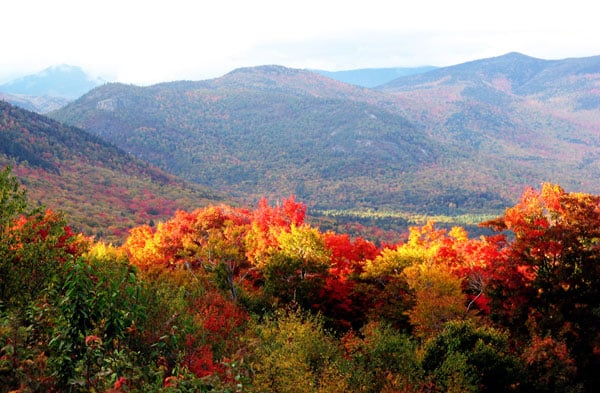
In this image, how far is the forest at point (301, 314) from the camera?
10.6m

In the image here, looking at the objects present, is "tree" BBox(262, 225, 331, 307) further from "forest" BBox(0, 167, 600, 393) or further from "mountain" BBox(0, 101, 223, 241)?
"mountain" BBox(0, 101, 223, 241)

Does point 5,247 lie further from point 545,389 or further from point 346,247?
point 346,247

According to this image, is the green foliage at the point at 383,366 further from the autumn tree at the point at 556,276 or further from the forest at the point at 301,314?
the autumn tree at the point at 556,276

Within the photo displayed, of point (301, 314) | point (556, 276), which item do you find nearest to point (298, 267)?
point (301, 314)

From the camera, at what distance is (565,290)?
101ft

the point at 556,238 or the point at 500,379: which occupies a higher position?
the point at 556,238

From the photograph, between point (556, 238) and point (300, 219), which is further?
point (300, 219)

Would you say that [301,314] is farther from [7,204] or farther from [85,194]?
[85,194]

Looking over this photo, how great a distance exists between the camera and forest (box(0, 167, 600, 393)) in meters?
10.6

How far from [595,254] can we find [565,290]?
299 cm

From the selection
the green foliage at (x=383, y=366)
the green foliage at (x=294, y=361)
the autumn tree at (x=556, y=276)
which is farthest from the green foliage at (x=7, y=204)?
the autumn tree at (x=556, y=276)

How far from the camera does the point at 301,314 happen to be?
3506cm

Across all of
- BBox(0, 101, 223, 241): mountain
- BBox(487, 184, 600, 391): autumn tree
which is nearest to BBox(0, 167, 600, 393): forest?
BBox(487, 184, 600, 391): autumn tree

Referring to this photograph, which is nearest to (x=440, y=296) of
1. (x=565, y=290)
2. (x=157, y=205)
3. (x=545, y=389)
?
(x=565, y=290)
